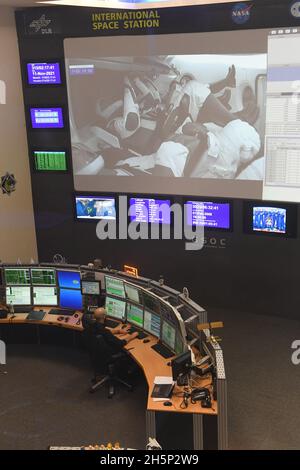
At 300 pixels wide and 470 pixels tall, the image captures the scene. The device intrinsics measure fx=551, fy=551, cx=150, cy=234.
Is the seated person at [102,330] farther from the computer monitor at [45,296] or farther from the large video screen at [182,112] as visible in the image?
the large video screen at [182,112]

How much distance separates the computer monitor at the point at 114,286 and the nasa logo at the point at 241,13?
3.44m

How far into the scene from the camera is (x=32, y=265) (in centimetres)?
666

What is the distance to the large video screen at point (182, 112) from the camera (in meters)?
6.68

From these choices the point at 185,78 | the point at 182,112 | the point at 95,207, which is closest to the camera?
the point at 185,78

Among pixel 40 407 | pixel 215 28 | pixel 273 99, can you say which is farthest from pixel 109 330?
pixel 215 28

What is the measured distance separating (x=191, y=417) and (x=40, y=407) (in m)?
1.91

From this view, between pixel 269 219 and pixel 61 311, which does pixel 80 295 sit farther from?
pixel 269 219

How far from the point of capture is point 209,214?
7.50 m

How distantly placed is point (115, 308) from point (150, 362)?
1.11m

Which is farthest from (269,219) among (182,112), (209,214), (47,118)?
(47,118)

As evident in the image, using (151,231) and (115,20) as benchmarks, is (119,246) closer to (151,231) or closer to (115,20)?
(151,231)

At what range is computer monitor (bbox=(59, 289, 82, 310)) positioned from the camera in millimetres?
6574

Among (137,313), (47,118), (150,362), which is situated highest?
(47,118)

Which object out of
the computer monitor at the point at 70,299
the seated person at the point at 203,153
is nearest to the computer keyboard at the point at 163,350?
the computer monitor at the point at 70,299
